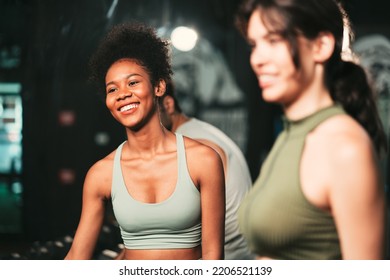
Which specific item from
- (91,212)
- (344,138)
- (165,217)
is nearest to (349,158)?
(344,138)

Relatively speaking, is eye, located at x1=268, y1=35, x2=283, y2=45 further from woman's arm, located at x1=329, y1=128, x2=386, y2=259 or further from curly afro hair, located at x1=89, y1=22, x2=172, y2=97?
curly afro hair, located at x1=89, y1=22, x2=172, y2=97

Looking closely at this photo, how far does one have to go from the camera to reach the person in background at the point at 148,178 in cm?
219

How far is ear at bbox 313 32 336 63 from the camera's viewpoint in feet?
5.25

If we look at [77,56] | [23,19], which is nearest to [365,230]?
[77,56]

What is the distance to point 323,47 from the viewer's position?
1615 millimetres

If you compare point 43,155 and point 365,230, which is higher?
point 43,155

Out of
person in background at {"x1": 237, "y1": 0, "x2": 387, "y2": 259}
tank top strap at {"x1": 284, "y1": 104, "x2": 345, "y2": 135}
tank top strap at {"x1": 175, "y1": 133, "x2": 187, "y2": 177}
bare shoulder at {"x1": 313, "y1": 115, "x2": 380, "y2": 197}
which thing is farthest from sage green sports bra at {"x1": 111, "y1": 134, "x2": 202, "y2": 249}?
bare shoulder at {"x1": 313, "y1": 115, "x2": 380, "y2": 197}

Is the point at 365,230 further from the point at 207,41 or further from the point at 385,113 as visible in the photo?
the point at 207,41

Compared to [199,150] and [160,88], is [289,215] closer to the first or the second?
[199,150]

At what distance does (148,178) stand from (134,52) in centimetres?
52

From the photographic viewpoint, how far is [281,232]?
4.97 ft

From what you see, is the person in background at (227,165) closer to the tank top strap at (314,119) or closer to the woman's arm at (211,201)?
the woman's arm at (211,201)

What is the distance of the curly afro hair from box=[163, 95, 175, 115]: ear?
0.09 metres

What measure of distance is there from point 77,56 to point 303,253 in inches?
67.7
